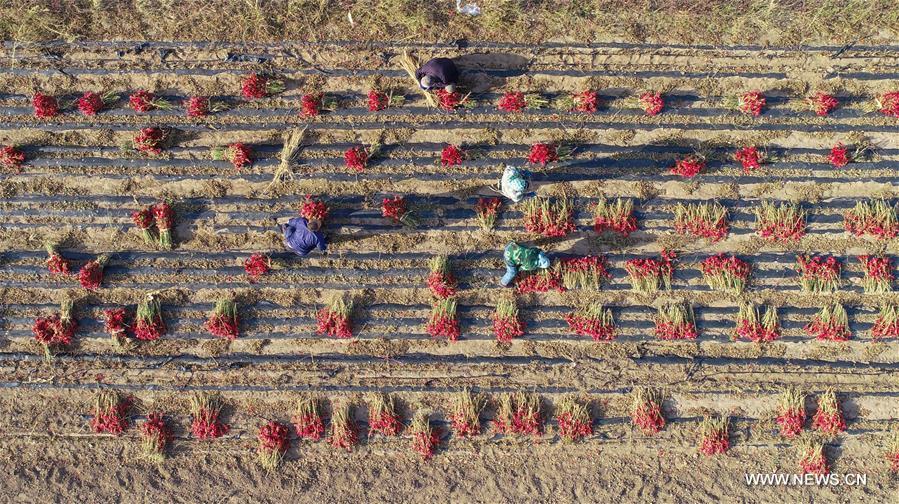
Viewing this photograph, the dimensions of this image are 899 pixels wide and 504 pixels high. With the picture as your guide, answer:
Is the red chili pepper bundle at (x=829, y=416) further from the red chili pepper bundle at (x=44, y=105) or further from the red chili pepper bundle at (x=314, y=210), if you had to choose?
the red chili pepper bundle at (x=44, y=105)

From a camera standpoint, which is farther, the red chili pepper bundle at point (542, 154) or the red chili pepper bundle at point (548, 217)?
the red chili pepper bundle at point (548, 217)

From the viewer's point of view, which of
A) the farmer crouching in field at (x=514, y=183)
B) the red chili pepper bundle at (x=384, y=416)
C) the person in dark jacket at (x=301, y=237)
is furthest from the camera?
the red chili pepper bundle at (x=384, y=416)

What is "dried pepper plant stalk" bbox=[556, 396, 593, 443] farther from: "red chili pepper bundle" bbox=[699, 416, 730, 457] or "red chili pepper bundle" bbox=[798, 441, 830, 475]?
"red chili pepper bundle" bbox=[798, 441, 830, 475]

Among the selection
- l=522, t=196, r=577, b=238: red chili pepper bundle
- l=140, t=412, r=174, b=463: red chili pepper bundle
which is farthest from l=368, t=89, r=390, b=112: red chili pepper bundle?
l=140, t=412, r=174, b=463: red chili pepper bundle

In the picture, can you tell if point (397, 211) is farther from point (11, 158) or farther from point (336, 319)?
point (11, 158)

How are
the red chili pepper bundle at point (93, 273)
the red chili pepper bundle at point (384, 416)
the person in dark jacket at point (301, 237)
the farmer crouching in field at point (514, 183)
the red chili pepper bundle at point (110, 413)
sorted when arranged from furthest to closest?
the red chili pepper bundle at point (384, 416) → the red chili pepper bundle at point (110, 413) → the red chili pepper bundle at point (93, 273) → the person in dark jacket at point (301, 237) → the farmer crouching in field at point (514, 183)

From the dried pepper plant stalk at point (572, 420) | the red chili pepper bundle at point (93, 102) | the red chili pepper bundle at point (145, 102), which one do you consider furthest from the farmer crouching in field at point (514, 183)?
the red chili pepper bundle at point (93, 102)

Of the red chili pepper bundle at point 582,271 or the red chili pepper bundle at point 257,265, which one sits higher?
the red chili pepper bundle at point 257,265

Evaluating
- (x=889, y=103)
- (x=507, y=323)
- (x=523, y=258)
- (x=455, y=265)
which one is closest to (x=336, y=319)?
(x=455, y=265)
